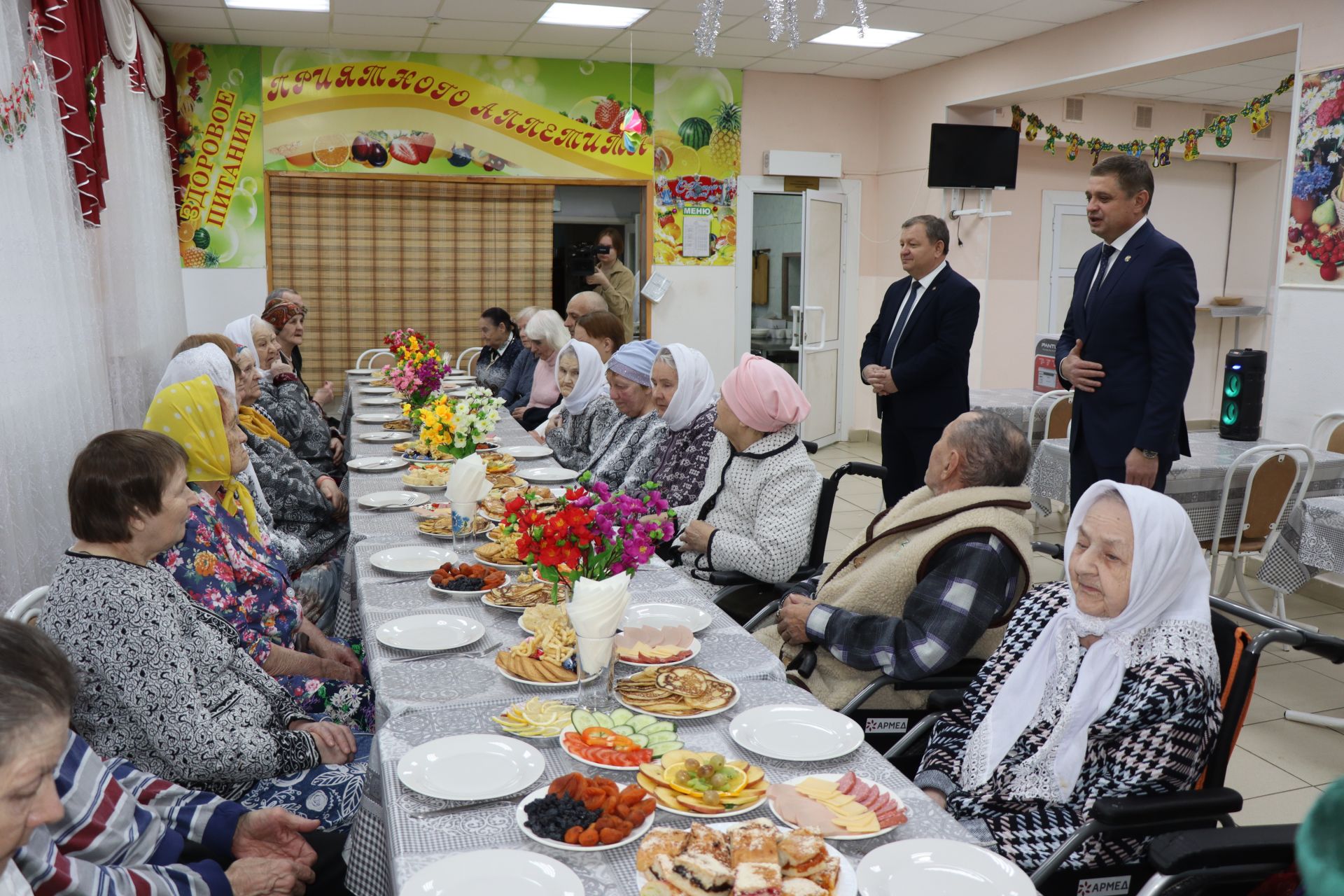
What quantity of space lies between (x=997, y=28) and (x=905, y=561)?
18.7 ft

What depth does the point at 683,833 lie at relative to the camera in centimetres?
127

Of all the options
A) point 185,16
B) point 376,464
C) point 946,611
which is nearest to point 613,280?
point 185,16

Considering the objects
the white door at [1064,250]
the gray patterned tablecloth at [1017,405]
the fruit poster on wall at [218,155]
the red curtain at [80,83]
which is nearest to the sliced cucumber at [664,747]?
the red curtain at [80,83]

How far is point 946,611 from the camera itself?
2070 millimetres

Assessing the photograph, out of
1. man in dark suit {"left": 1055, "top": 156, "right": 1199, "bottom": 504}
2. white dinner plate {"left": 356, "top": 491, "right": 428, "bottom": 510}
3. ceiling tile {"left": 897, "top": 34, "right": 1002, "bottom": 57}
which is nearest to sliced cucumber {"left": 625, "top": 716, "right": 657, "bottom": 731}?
white dinner plate {"left": 356, "top": 491, "right": 428, "bottom": 510}

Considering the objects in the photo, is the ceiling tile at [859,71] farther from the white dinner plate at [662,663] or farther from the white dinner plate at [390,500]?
the white dinner plate at [662,663]

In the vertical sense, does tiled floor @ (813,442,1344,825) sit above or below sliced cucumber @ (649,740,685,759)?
below

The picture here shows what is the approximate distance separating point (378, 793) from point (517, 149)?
7179 millimetres

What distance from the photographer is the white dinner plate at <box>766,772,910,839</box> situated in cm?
131

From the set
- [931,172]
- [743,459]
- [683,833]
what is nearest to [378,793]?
[683,833]

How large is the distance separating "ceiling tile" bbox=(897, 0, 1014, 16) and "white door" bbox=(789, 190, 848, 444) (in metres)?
2.09

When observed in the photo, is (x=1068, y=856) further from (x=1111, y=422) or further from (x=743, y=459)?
(x=1111, y=422)

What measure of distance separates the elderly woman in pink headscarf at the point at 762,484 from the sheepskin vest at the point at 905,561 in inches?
11.2

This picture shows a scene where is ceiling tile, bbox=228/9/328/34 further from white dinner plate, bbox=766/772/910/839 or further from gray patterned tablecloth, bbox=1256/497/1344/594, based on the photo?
white dinner plate, bbox=766/772/910/839
